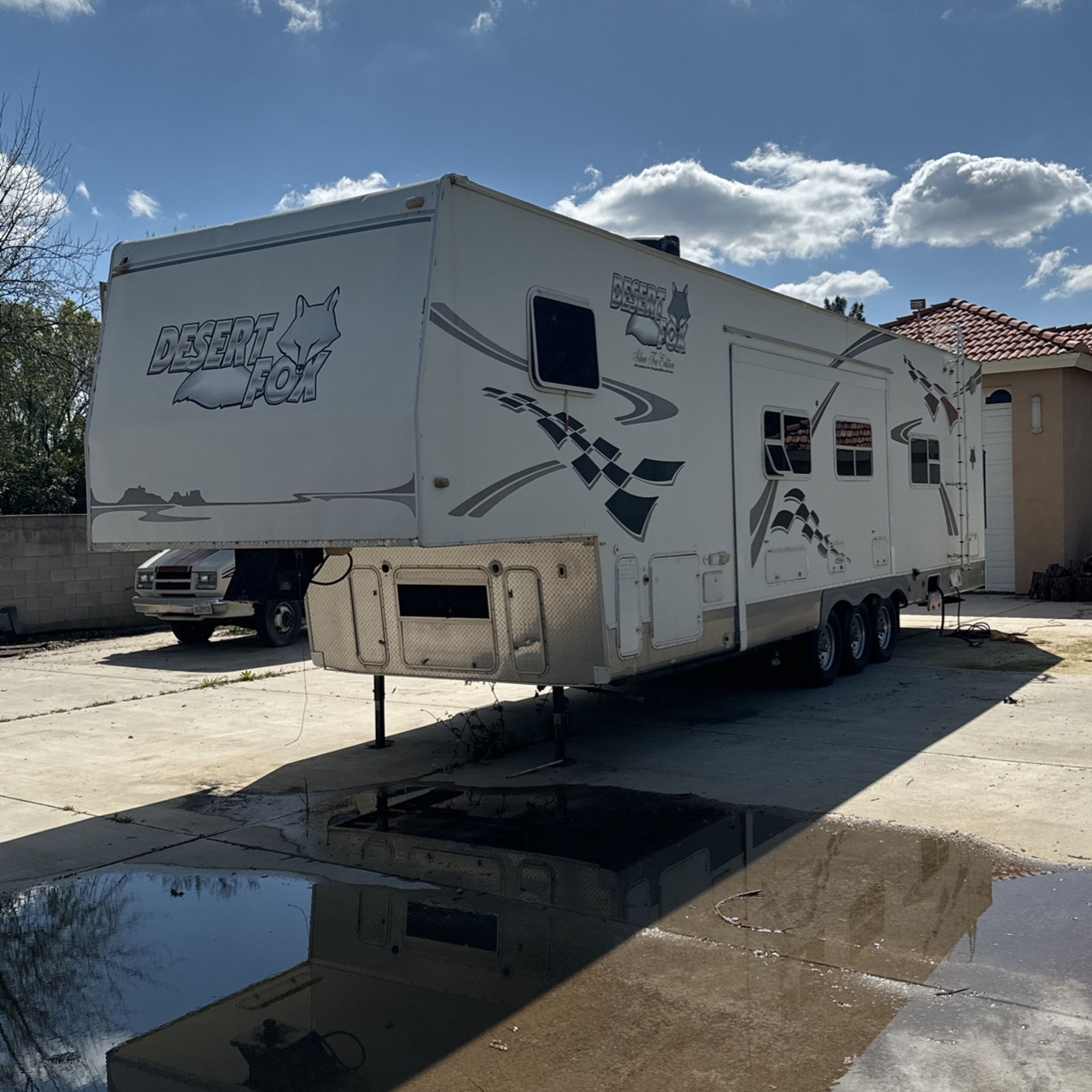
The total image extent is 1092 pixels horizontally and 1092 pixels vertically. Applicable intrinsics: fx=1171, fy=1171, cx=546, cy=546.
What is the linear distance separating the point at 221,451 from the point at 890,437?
7194mm

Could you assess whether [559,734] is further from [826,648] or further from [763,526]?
[826,648]

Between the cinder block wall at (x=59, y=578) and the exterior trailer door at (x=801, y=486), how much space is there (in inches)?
393

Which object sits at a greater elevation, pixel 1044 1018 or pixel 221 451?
pixel 221 451

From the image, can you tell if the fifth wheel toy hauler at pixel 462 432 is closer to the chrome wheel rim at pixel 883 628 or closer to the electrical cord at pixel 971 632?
the chrome wheel rim at pixel 883 628

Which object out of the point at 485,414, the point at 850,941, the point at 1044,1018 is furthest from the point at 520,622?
the point at 1044,1018

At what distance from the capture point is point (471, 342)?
645 cm

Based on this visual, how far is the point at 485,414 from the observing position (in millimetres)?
6527

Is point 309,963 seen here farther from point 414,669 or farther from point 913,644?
point 913,644

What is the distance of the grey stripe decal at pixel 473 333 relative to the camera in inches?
247

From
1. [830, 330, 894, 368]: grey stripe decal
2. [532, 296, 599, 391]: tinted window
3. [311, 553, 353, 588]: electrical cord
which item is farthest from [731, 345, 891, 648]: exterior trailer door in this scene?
[311, 553, 353, 588]: electrical cord

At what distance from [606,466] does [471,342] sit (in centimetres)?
142

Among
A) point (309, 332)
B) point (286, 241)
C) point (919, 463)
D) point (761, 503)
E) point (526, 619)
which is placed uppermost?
point (286, 241)

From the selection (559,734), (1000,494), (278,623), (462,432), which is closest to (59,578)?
(278,623)

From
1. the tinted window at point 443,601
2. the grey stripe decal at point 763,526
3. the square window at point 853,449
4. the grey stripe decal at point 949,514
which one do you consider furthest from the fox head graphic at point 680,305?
the grey stripe decal at point 949,514
